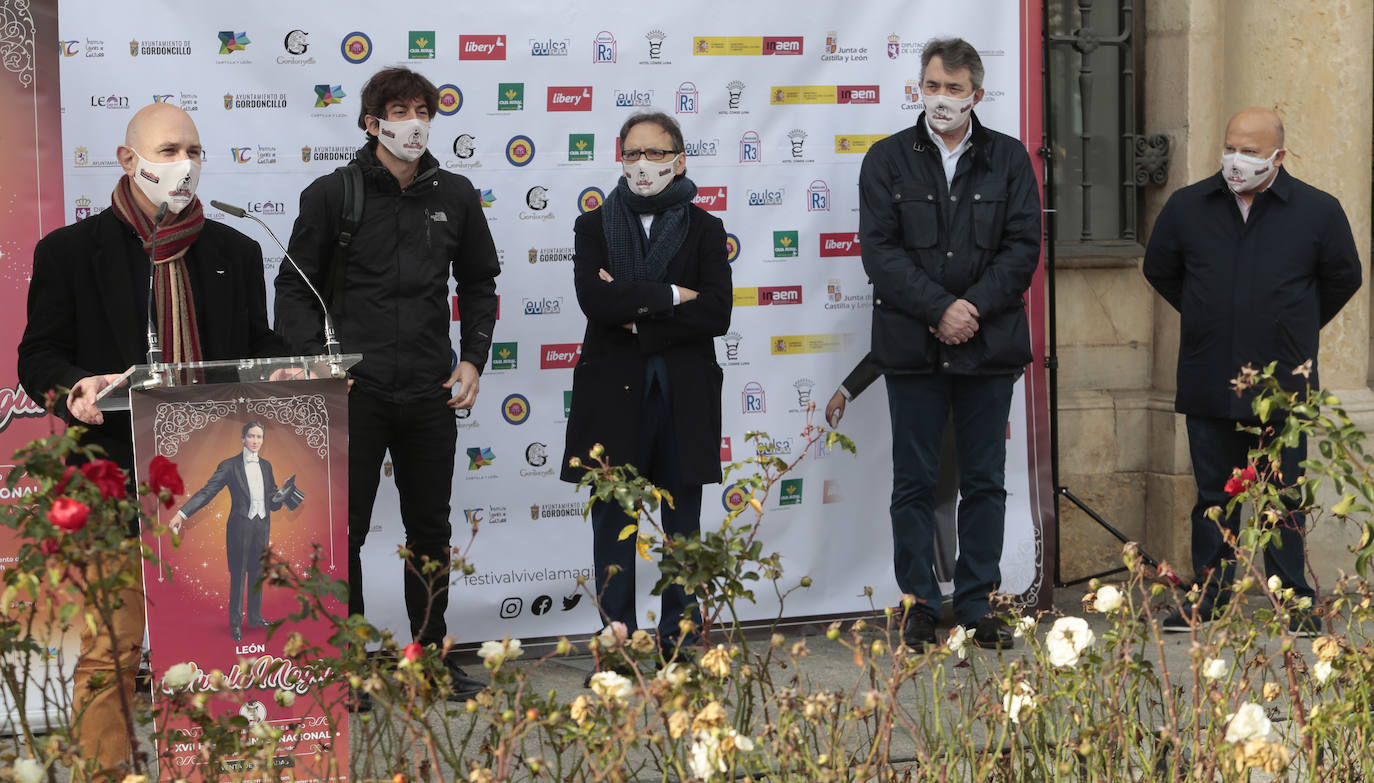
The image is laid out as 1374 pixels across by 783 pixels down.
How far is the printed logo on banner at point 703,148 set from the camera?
19.9 ft

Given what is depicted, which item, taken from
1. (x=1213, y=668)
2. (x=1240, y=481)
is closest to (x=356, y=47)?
(x=1240, y=481)

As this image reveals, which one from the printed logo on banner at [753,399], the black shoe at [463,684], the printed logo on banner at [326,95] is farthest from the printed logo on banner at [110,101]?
the printed logo on banner at [753,399]

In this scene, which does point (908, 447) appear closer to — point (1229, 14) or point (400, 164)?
point (400, 164)

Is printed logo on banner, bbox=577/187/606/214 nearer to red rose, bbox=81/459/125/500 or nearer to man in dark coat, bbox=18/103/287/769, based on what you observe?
man in dark coat, bbox=18/103/287/769

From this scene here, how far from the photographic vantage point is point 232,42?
551cm

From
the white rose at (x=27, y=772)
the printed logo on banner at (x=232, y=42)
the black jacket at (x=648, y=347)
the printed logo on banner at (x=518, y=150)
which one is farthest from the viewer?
the printed logo on banner at (x=518, y=150)

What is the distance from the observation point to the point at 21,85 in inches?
205

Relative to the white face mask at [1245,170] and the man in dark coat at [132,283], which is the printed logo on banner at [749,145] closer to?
the white face mask at [1245,170]

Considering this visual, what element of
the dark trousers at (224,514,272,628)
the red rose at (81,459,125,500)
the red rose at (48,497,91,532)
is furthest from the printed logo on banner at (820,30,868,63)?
the red rose at (48,497,91,532)

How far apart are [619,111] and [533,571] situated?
1.80 meters

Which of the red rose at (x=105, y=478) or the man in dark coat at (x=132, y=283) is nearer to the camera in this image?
the red rose at (x=105, y=478)

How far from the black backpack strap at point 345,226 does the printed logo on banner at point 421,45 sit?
83cm

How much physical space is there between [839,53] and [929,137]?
58cm

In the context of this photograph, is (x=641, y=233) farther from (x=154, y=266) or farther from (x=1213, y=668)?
(x=1213, y=668)
